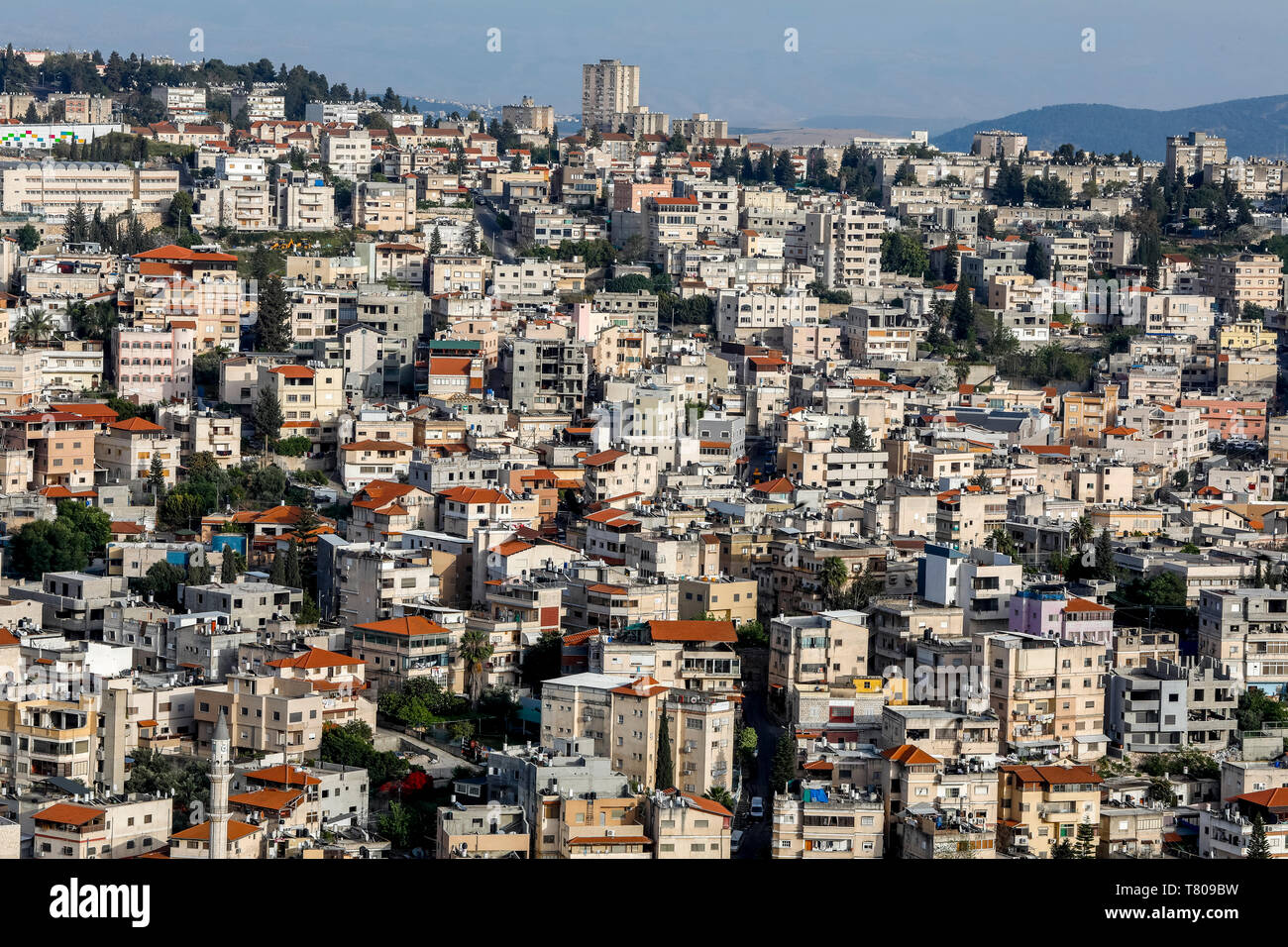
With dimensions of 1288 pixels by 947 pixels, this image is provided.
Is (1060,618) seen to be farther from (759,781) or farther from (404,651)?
(404,651)

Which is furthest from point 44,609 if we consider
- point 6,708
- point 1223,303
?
point 1223,303

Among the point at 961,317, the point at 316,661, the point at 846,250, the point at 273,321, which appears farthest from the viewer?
the point at 846,250

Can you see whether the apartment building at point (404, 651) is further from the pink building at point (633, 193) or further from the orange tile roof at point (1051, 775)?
the pink building at point (633, 193)

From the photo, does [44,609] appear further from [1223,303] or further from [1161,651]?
[1223,303]

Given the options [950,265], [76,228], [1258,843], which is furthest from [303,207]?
[1258,843]

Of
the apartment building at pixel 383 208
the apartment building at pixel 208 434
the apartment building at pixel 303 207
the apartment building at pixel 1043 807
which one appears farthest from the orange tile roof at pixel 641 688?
the apartment building at pixel 383 208
